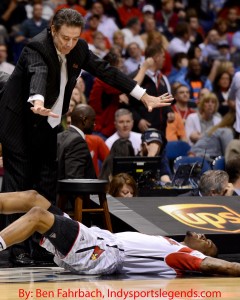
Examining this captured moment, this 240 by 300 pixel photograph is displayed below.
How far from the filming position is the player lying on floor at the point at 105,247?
7.14m

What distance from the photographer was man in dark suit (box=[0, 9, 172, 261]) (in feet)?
25.2

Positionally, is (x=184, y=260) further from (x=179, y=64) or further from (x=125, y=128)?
(x=179, y=64)

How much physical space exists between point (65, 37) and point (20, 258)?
5.74 ft

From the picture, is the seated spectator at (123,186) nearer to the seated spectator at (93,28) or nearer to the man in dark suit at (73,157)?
the man in dark suit at (73,157)

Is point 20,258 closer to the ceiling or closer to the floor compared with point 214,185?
closer to the floor

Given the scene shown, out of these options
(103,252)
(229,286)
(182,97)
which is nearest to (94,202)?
(103,252)

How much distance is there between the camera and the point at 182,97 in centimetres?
1430

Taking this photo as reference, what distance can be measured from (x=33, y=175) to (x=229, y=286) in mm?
1988

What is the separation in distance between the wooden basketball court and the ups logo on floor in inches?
36.9

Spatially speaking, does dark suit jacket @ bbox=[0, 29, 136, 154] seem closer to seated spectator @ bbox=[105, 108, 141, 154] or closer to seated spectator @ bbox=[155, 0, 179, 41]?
seated spectator @ bbox=[105, 108, 141, 154]

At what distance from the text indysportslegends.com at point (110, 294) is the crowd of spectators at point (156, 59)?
385 cm

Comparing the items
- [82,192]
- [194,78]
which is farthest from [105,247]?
[194,78]

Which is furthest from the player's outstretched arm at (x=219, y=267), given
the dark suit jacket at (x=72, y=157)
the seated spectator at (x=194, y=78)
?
the seated spectator at (x=194, y=78)

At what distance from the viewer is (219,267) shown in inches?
287
